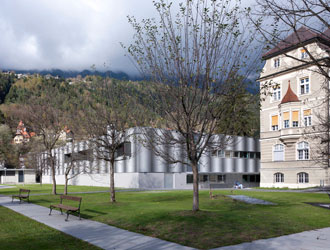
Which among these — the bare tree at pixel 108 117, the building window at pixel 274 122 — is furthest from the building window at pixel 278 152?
the bare tree at pixel 108 117

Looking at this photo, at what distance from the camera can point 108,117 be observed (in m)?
21.3

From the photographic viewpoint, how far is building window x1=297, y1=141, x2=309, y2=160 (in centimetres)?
4189

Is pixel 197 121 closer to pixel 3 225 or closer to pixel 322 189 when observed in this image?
pixel 3 225

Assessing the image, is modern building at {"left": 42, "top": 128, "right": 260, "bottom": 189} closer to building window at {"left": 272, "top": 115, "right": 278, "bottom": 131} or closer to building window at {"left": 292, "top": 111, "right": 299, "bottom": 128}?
building window at {"left": 272, "top": 115, "right": 278, "bottom": 131}

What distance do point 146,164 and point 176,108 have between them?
108 feet

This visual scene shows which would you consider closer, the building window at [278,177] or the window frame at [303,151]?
the window frame at [303,151]

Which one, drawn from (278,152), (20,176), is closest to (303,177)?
(278,152)

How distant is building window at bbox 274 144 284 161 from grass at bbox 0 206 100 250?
123ft

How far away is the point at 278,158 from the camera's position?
45.6 m

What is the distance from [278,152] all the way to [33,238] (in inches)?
1569

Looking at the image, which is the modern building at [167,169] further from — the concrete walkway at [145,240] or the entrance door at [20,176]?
the concrete walkway at [145,240]

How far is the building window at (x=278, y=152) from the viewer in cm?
4503

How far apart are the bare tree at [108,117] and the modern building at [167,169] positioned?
16835 millimetres

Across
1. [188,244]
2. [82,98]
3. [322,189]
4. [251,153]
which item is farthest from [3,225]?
[251,153]
